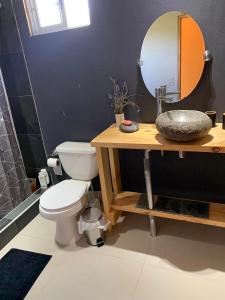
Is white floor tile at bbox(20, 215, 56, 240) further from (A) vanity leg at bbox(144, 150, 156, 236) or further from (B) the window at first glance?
(B) the window

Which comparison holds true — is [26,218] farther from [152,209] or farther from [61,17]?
[61,17]

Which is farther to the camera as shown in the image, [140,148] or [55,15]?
[55,15]

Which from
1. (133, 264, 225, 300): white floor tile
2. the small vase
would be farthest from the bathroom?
the small vase

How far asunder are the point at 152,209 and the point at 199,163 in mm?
539

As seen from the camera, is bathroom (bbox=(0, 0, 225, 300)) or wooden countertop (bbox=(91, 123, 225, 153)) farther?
bathroom (bbox=(0, 0, 225, 300))

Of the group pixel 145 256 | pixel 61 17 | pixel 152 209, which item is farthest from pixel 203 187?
pixel 61 17

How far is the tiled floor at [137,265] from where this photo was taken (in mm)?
1494

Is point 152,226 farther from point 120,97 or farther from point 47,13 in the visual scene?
point 47,13

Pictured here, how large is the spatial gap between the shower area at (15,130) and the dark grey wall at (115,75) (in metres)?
0.10

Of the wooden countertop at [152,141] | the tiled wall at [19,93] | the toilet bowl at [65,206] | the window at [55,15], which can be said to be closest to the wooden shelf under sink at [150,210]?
→ the toilet bowl at [65,206]

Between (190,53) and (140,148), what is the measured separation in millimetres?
756

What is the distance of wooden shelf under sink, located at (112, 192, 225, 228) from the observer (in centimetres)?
166

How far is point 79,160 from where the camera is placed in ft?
6.73

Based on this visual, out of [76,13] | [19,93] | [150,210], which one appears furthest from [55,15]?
[150,210]
